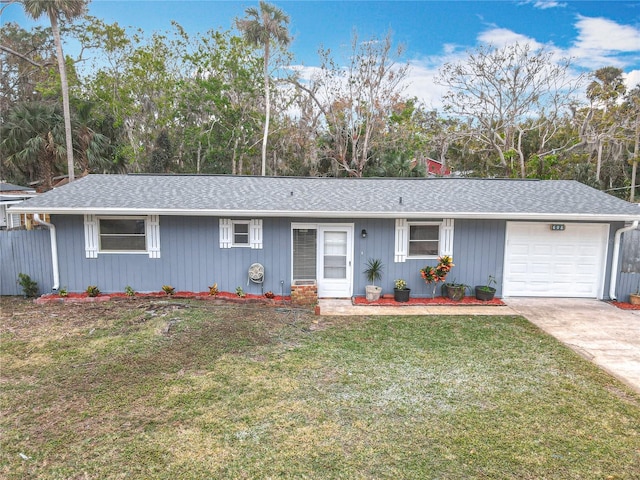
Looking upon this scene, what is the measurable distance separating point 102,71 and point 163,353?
23.8m

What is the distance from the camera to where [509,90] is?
22.1 metres

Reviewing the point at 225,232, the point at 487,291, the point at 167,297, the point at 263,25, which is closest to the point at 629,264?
the point at 487,291

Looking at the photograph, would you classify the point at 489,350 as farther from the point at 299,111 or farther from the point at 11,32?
the point at 11,32

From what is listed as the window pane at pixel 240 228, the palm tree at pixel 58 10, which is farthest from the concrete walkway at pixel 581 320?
the palm tree at pixel 58 10

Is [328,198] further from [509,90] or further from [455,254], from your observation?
[509,90]

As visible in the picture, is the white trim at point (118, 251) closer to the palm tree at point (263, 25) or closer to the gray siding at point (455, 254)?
the gray siding at point (455, 254)

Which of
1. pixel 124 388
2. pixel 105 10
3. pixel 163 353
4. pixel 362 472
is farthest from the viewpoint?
pixel 105 10

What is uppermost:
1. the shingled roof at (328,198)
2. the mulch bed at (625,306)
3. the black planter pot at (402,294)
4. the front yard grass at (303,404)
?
the shingled roof at (328,198)

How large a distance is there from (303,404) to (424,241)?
599cm

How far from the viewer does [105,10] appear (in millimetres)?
22938

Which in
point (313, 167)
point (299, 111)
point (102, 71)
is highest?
point (102, 71)

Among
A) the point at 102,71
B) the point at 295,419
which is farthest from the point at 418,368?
the point at 102,71

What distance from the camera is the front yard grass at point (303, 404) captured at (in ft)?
12.1

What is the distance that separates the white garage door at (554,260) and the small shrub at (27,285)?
11.6 m
